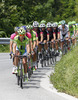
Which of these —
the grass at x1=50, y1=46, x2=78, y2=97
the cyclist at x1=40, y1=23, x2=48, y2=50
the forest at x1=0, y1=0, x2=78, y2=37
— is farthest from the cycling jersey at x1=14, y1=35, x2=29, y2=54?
the forest at x1=0, y1=0, x2=78, y2=37

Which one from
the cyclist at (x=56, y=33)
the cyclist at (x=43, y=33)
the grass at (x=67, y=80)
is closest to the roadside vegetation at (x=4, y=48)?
the cyclist at (x=56, y=33)

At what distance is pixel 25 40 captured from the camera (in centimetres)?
1189

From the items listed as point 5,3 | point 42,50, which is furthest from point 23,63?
point 5,3

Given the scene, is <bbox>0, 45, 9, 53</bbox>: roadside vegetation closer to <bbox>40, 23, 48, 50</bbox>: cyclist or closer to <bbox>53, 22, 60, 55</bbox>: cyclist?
<bbox>53, 22, 60, 55</bbox>: cyclist

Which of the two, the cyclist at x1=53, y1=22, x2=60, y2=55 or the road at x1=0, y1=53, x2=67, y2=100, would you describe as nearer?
the road at x1=0, y1=53, x2=67, y2=100

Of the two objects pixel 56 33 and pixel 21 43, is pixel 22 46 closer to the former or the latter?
pixel 21 43

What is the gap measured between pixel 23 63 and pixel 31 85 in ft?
2.36

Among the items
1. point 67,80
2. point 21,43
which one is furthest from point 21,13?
point 67,80

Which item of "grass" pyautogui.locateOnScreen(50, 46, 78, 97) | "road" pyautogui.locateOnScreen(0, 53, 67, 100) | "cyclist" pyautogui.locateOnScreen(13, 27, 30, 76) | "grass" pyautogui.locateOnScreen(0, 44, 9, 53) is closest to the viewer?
"road" pyautogui.locateOnScreen(0, 53, 67, 100)

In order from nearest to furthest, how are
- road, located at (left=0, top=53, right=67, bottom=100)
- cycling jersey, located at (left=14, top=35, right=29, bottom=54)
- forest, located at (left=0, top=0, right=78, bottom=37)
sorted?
road, located at (left=0, top=53, right=67, bottom=100), cycling jersey, located at (left=14, top=35, right=29, bottom=54), forest, located at (left=0, top=0, right=78, bottom=37)

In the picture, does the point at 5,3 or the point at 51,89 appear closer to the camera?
the point at 51,89

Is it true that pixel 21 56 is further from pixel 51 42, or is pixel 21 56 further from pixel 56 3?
pixel 56 3

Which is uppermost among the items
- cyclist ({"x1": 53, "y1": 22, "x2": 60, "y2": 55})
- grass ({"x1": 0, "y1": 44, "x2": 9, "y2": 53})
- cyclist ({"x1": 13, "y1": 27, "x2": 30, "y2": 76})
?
cyclist ({"x1": 13, "y1": 27, "x2": 30, "y2": 76})

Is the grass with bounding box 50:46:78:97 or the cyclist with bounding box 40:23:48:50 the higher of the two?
the grass with bounding box 50:46:78:97
